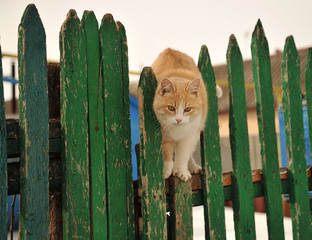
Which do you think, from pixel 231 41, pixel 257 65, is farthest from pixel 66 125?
pixel 257 65

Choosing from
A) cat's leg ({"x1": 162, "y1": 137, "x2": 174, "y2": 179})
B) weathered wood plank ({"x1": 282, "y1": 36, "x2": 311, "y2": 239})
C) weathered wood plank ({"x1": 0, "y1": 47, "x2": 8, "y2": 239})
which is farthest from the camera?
weathered wood plank ({"x1": 282, "y1": 36, "x2": 311, "y2": 239})

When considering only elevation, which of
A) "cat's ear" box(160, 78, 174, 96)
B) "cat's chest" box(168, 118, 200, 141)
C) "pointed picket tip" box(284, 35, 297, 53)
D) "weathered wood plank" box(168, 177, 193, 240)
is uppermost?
"pointed picket tip" box(284, 35, 297, 53)

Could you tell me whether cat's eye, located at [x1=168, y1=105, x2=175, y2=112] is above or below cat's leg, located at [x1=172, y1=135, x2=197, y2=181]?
above

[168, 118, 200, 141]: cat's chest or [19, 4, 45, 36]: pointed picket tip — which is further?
[168, 118, 200, 141]: cat's chest

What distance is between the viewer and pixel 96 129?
5.37 ft

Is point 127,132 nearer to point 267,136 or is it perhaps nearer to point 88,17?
point 88,17

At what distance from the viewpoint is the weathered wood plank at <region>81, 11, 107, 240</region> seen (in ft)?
5.26

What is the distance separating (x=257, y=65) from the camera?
2254 mm

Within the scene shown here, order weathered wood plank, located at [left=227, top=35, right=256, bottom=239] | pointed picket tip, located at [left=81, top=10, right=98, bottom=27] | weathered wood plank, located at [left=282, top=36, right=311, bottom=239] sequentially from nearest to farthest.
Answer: pointed picket tip, located at [left=81, top=10, right=98, bottom=27] < weathered wood plank, located at [left=227, top=35, right=256, bottom=239] < weathered wood plank, located at [left=282, top=36, right=311, bottom=239]

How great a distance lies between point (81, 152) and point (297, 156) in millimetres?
1558

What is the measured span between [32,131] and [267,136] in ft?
4.86

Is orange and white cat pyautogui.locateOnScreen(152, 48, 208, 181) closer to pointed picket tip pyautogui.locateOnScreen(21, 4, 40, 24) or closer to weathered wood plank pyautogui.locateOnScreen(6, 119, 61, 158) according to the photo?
weathered wood plank pyautogui.locateOnScreen(6, 119, 61, 158)

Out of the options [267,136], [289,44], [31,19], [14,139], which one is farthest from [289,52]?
[14,139]

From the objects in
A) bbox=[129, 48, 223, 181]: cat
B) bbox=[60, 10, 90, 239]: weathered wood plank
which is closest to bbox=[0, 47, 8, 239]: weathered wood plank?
bbox=[60, 10, 90, 239]: weathered wood plank
